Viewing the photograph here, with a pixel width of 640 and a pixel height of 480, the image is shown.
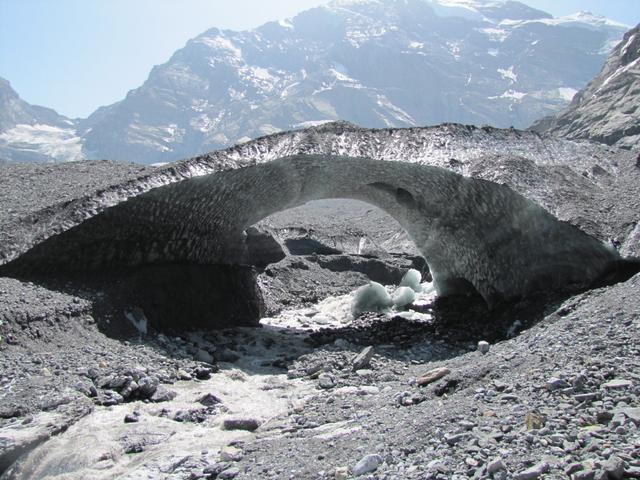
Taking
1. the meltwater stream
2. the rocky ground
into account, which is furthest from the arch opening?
the meltwater stream

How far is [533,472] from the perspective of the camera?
10.9 ft

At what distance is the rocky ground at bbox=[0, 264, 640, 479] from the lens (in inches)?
153

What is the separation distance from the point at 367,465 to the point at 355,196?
11369 mm

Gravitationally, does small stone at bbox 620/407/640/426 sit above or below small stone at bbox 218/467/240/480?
above

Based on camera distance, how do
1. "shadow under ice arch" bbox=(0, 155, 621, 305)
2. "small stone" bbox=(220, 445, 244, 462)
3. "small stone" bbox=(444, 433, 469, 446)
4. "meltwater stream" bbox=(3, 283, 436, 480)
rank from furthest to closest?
"shadow under ice arch" bbox=(0, 155, 621, 305)
"meltwater stream" bbox=(3, 283, 436, 480)
"small stone" bbox=(220, 445, 244, 462)
"small stone" bbox=(444, 433, 469, 446)

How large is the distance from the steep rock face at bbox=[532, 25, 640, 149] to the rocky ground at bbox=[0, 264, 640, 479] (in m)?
26.2

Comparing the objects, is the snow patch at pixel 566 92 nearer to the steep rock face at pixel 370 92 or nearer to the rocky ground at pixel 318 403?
the steep rock face at pixel 370 92

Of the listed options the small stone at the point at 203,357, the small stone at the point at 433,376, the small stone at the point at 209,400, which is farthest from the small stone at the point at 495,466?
the small stone at the point at 203,357

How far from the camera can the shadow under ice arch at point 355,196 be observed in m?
9.99

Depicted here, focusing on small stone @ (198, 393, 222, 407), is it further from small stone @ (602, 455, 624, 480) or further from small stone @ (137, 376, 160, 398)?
small stone @ (602, 455, 624, 480)

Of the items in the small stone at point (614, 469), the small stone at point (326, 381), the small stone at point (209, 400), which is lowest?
the small stone at point (209, 400)

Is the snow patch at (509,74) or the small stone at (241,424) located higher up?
the snow patch at (509,74)

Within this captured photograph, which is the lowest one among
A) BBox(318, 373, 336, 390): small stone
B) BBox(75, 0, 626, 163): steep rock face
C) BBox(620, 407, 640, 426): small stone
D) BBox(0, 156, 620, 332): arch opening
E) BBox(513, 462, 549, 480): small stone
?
BBox(318, 373, 336, 390): small stone

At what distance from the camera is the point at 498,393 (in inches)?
199
